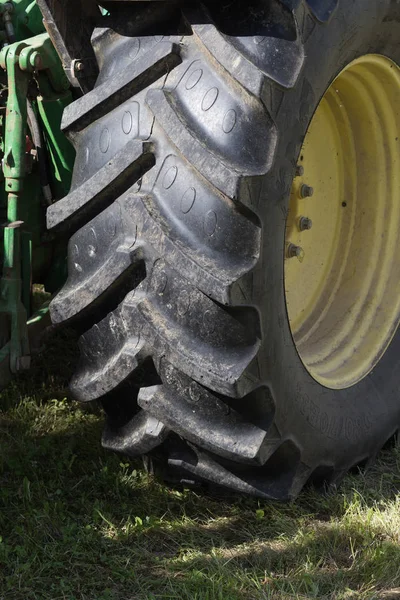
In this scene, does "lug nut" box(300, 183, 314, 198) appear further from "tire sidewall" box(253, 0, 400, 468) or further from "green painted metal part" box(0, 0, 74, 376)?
"green painted metal part" box(0, 0, 74, 376)

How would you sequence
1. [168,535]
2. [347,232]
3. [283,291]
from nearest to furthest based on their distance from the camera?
[283,291], [168,535], [347,232]

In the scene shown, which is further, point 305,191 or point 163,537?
point 305,191

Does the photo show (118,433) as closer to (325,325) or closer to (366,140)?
(325,325)

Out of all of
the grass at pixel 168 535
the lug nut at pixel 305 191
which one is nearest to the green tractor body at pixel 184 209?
the lug nut at pixel 305 191

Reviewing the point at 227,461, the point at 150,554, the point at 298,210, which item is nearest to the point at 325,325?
the point at 298,210

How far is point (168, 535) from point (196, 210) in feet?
2.53

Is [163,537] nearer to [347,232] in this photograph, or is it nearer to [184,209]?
[184,209]

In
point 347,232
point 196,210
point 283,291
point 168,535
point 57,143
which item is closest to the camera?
point 196,210

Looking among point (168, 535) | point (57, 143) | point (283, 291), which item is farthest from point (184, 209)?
point (168, 535)

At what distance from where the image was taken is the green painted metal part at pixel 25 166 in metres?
2.12

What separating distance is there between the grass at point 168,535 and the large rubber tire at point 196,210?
206 millimetres

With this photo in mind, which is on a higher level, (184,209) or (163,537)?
(184,209)

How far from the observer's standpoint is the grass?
200 centimetres

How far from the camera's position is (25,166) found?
214 cm
